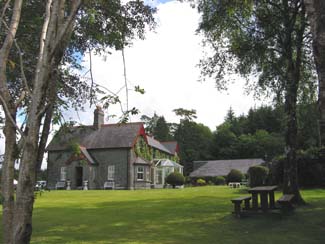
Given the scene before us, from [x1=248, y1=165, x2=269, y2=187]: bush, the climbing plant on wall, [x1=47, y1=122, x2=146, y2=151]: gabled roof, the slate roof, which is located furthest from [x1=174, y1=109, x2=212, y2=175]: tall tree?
[x1=248, y1=165, x2=269, y2=187]: bush

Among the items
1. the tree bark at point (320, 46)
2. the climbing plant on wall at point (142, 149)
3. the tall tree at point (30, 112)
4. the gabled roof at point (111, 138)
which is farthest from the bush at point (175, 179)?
the tree bark at point (320, 46)

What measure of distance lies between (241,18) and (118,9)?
36.3ft

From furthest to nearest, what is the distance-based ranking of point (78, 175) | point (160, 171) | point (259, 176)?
point (160, 171)
point (78, 175)
point (259, 176)

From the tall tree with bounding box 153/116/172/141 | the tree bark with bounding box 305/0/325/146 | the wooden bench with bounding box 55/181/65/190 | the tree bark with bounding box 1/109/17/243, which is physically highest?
the tall tree with bounding box 153/116/172/141

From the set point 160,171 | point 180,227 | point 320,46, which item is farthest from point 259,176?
point 160,171

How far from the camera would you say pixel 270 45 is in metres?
17.1

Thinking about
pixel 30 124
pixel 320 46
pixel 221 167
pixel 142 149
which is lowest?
pixel 30 124

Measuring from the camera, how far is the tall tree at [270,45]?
15.2 metres

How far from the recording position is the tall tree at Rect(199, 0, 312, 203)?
49.7ft

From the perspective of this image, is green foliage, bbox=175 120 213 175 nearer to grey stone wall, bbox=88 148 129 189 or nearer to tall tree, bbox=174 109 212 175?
tall tree, bbox=174 109 212 175

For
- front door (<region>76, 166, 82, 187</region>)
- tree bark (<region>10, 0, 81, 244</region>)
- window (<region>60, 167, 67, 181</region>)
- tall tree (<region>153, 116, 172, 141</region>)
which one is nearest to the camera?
tree bark (<region>10, 0, 81, 244</region>)

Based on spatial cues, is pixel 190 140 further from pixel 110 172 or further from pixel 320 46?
pixel 320 46

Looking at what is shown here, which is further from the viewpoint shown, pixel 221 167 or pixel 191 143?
pixel 191 143

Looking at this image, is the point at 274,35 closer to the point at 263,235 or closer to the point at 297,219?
the point at 297,219
